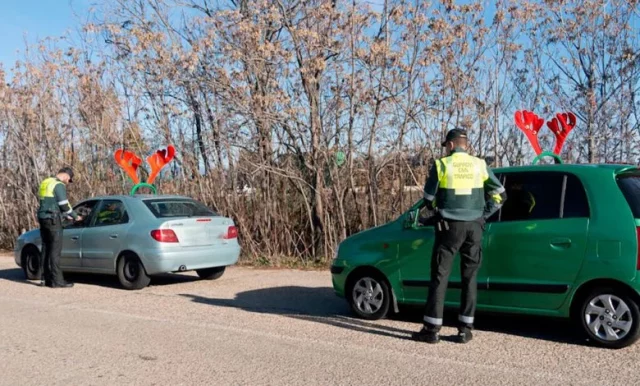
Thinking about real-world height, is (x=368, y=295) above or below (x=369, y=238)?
below

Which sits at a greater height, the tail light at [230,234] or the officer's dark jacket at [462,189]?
the officer's dark jacket at [462,189]

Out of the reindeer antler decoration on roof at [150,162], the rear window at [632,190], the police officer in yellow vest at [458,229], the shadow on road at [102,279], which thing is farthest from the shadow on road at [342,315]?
the reindeer antler decoration on roof at [150,162]

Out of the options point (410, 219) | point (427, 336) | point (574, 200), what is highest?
point (574, 200)

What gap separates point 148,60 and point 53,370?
986 cm

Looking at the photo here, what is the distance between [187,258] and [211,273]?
1263 millimetres

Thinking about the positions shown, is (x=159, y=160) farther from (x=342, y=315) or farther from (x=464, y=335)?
(x=464, y=335)

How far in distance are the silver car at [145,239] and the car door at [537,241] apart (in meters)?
5.21

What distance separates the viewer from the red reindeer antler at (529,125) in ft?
36.9

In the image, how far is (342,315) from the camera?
8219mm

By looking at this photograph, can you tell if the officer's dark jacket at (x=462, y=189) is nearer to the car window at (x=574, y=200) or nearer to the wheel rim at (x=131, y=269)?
the car window at (x=574, y=200)

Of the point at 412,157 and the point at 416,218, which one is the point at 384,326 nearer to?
the point at 416,218

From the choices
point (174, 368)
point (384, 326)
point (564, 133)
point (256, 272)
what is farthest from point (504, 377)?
point (256, 272)

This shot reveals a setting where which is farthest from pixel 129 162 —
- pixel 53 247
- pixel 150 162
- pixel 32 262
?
pixel 53 247

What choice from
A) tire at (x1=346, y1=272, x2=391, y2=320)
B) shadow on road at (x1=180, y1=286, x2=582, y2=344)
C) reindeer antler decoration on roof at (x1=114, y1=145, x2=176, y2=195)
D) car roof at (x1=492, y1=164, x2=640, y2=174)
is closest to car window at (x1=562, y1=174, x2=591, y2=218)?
car roof at (x1=492, y1=164, x2=640, y2=174)
